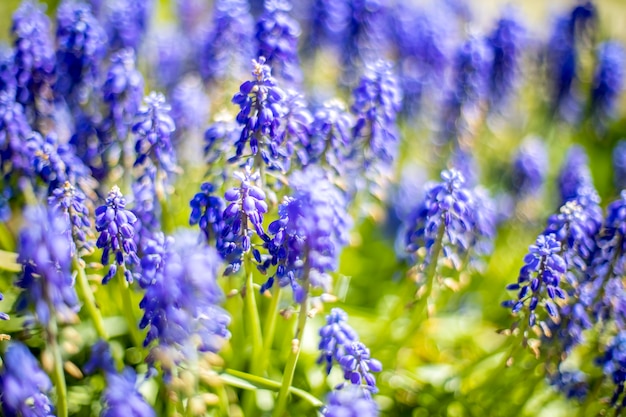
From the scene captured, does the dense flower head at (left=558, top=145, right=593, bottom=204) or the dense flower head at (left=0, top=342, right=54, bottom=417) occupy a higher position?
the dense flower head at (left=558, top=145, right=593, bottom=204)

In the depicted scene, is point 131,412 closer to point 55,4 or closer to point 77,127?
point 77,127

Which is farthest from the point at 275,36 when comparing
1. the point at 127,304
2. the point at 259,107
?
the point at 127,304

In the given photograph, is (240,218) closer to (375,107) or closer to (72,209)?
(72,209)

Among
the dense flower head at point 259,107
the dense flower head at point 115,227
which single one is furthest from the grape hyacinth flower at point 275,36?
the dense flower head at point 115,227

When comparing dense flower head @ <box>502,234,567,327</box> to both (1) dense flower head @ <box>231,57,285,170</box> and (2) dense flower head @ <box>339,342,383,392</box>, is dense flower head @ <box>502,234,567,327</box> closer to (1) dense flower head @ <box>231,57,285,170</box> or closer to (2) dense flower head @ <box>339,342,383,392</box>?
(2) dense flower head @ <box>339,342,383,392</box>

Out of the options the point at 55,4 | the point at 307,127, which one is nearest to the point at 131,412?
the point at 307,127

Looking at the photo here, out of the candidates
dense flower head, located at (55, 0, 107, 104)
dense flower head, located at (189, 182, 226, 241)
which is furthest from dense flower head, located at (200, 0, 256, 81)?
dense flower head, located at (189, 182, 226, 241)
